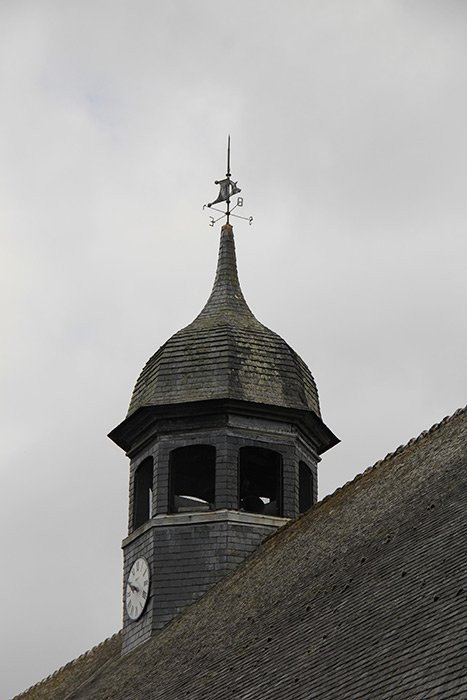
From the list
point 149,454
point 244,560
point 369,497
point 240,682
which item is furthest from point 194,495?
point 240,682

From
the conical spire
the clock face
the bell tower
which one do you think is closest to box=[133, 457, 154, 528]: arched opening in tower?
the bell tower

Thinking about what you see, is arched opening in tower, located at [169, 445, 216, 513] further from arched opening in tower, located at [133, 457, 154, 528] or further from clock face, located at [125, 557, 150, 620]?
clock face, located at [125, 557, 150, 620]

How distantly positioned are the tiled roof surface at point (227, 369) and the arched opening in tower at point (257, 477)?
→ 4.01 ft

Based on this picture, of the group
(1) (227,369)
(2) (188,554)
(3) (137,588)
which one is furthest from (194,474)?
(2) (188,554)

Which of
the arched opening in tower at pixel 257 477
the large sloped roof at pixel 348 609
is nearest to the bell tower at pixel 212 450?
the arched opening in tower at pixel 257 477

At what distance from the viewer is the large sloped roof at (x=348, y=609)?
15.2m

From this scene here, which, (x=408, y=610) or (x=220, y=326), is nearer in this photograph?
(x=408, y=610)

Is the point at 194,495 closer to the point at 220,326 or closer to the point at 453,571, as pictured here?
the point at 220,326

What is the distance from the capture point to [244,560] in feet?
84.7

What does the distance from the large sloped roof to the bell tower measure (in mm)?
1212

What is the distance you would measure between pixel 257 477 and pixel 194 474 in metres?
1.44

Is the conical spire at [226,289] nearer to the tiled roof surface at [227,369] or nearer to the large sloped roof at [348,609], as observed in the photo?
the tiled roof surface at [227,369]

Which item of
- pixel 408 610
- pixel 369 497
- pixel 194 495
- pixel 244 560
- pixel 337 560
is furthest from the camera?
pixel 194 495

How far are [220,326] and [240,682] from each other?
460 inches
